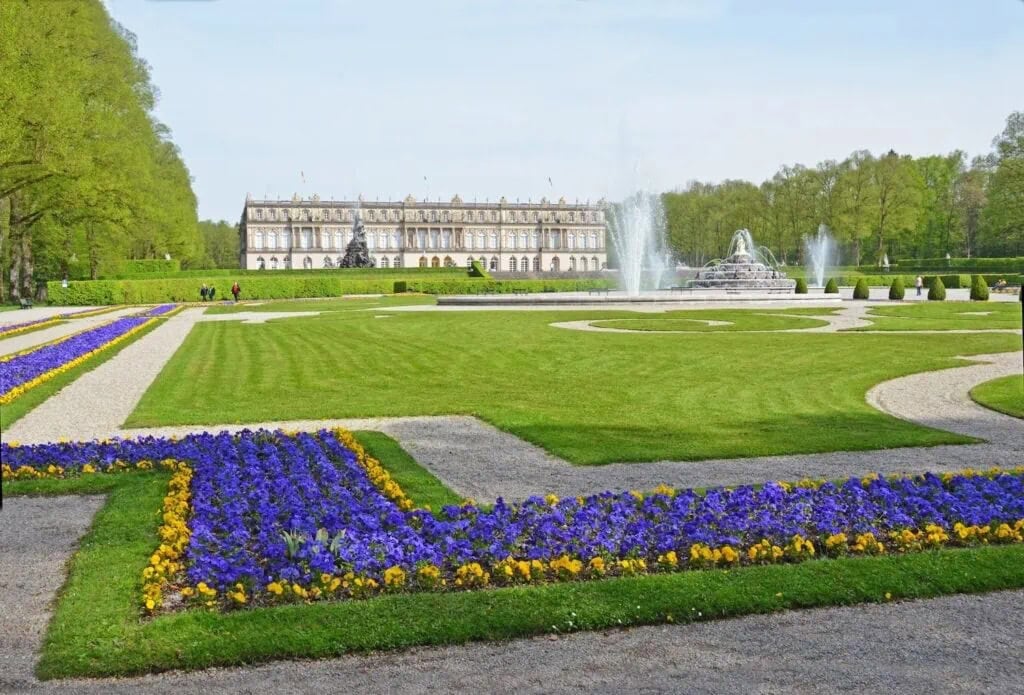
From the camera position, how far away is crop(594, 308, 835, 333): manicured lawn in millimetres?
24203

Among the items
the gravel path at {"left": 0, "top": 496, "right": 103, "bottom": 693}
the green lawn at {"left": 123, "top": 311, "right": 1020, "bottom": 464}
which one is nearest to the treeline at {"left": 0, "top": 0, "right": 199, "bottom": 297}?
the green lawn at {"left": 123, "top": 311, "right": 1020, "bottom": 464}

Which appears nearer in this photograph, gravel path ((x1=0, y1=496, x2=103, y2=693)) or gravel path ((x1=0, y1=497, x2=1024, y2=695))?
gravel path ((x1=0, y1=497, x2=1024, y2=695))

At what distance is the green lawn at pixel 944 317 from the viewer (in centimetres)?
2434

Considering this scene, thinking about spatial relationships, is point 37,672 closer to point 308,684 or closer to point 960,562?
point 308,684

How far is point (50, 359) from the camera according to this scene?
16375 millimetres

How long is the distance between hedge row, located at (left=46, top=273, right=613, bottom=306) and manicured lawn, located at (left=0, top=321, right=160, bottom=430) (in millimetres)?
23134

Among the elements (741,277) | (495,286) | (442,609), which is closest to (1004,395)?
(442,609)

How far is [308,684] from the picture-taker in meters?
4.26

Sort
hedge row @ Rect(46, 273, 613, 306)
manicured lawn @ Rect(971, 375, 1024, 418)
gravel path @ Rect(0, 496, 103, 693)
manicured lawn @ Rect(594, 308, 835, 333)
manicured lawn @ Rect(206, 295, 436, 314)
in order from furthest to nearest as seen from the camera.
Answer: hedge row @ Rect(46, 273, 613, 306) → manicured lawn @ Rect(206, 295, 436, 314) → manicured lawn @ Rect(594, 308, 835, 333) → manicured lawn @ Rect(971, 375, 1024, 418) → gravel path @ Rect(0, 496, 103, 693)

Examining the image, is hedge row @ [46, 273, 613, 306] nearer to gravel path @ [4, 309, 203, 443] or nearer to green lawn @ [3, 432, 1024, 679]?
gravel path @ [4, 309, 203, 443]

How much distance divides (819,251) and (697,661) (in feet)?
250

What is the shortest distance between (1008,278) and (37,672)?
192 ft

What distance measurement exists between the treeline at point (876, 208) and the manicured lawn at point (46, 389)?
63438 mm

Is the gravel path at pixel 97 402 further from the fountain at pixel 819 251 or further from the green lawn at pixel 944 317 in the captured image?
the fountain at pixel 819 251
